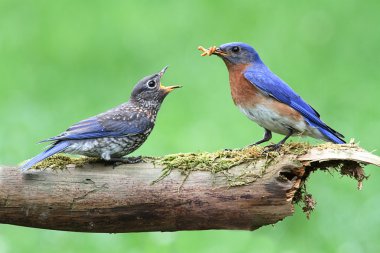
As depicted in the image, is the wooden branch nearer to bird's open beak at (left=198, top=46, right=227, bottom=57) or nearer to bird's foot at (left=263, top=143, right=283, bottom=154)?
bird's foot at (left=263, top=143, right=283, bottom=154)

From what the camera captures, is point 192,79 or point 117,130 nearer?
point 117,130

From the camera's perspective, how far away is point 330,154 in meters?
7.55

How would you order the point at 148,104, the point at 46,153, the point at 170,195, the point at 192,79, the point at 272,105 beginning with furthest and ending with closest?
the point at 192,79 < the point at 272,105 < the point at 148,104 < the point at 46,153 < the point at 170,195

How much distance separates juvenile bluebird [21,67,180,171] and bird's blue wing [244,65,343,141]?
2.72 feet

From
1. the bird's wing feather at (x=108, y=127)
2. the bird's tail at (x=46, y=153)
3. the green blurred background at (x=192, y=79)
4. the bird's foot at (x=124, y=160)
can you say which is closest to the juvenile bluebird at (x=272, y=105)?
the bird's wing feather at (x=108, y=127)

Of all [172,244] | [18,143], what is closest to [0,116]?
[18,143]

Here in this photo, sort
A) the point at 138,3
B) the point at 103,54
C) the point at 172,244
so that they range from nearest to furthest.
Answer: the point at 172,244
the point at 103,54
the point at 138,3

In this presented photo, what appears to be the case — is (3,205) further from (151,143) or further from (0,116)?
(0,116)

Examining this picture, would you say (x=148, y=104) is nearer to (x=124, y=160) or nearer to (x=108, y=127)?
(x=108, y=127)

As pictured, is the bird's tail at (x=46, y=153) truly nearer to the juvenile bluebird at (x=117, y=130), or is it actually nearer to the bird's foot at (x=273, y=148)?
the juvenile bluebird at (x=117, y=130)

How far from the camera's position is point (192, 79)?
48.0ft

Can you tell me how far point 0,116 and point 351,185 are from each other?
4876 millimetres

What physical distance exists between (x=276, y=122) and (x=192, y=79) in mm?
6046

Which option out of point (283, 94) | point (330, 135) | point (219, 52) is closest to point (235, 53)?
point (219, 52)
